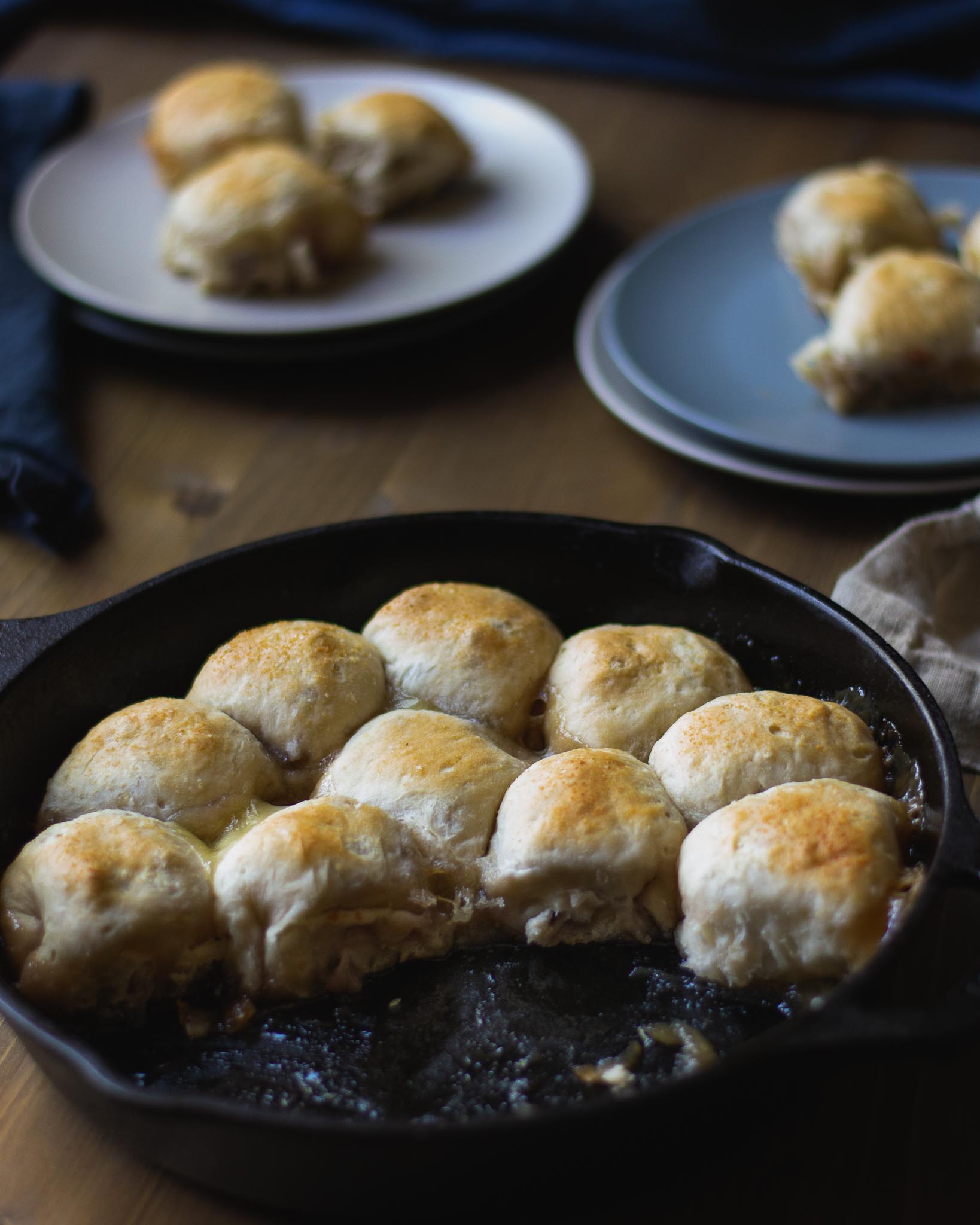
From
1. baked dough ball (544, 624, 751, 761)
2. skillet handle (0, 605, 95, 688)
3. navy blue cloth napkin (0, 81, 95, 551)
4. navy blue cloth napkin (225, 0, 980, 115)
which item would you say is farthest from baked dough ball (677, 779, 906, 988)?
navy blue cloth napkin (225, 0, 980, 115)

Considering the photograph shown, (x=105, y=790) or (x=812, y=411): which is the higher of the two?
(x=105, y=790)

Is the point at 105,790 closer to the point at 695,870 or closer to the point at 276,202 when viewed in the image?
the point at 695,870

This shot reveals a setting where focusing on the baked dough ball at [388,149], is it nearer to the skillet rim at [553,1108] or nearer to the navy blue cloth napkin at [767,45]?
the navy blue cloth napkin at [767,45]

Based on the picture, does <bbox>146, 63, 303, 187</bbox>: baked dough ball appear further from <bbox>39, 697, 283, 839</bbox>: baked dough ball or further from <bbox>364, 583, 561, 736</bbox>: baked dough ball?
<bbox>39, 697, 283, 839</bbox>: baked dough ball

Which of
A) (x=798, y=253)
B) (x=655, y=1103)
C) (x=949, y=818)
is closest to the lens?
(x=655, y=1103)

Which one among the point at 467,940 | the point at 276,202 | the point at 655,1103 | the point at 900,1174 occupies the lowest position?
the point at 900,1174

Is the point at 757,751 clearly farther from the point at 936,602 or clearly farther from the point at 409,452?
the point at 409,452

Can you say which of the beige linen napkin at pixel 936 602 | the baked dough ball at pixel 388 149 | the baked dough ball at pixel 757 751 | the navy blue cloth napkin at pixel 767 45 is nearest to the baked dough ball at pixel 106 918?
the baked dough ball at pixel 757 751

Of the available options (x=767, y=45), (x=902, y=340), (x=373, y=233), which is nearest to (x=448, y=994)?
(x=902, y=340)

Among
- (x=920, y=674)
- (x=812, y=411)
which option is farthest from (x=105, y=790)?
(x=812, y=411)
